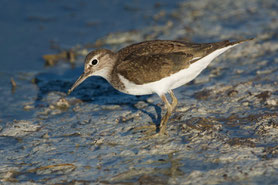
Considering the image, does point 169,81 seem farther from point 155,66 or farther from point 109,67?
point 109,67

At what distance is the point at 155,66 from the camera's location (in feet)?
19.8

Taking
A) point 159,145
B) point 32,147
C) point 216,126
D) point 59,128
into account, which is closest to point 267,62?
point 216,126

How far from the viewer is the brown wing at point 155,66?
19.8 feet

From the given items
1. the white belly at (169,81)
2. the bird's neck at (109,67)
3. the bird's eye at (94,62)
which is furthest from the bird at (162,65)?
the bird's eye at (94,62)

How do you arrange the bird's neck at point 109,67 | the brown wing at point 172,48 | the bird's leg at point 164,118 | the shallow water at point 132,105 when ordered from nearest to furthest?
the shallow water at point 132,105 → the bird's leg at point 164,118 → the brown wing at point 172,48 → the bird's neck at point 109,67

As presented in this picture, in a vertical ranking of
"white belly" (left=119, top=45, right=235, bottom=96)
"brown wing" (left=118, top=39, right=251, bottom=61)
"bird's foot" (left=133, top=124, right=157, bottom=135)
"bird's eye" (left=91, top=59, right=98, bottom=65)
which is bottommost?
"bird's foot" (left=133, top=124, right=157, bottom=135)

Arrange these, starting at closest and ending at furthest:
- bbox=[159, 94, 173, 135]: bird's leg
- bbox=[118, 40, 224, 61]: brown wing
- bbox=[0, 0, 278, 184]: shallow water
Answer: bbox=[0, 0, 278, 184]: shallow water, bbox=[159, 94, 173, 135]: bird's leg, bbox=[118, 40, 224, 61]: brown wing

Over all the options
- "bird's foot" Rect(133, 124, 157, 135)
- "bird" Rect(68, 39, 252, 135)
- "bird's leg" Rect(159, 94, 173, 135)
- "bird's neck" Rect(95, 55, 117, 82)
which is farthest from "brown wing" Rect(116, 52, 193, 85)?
"bird's foot" Rect(133, 124, 157, 135)

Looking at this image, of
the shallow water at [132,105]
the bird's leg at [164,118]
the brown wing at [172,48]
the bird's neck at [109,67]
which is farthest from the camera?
the bird's neck at [109,67]

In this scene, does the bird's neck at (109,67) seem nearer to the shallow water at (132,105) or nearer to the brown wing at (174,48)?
the brown wing at (174,48)

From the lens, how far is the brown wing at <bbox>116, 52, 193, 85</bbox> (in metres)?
6.03

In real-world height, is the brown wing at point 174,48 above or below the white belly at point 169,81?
above

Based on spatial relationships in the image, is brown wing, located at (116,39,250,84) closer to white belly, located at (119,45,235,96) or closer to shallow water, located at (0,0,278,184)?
white belly, located at (119,45,235,96)

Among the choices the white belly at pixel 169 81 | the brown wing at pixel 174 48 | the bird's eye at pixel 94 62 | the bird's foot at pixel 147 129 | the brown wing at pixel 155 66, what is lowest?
the bird's foot at pixel 147 129
